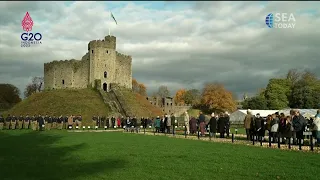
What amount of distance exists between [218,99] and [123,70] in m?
28.4

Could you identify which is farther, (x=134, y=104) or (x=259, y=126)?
(x=134, y=104)

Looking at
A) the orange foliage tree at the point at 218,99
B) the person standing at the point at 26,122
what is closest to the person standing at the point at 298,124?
the person standing at the point at 26,122

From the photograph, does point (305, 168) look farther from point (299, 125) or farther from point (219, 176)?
point (299, 125)

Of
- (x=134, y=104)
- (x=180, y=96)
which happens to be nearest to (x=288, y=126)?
(x=134, y=104)

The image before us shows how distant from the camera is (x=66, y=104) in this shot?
61.8 m

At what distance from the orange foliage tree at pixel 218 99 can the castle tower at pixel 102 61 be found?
98.8 feet

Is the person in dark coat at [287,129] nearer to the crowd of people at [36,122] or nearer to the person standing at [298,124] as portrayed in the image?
the person standing at [298,124]

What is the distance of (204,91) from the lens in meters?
98.5

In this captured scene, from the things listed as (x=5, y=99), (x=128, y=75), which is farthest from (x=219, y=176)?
(x=5, y=99)

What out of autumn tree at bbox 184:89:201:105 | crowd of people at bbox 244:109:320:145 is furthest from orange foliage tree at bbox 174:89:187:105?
crowd of people at bbox 244:109:320:145

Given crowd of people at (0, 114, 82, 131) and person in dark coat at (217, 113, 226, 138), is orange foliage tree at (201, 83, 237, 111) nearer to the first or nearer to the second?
crowd of people at (0, 114, 82, 131)

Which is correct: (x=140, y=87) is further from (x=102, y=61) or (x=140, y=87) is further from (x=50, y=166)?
(x=50, y=166)

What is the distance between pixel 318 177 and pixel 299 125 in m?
10.0

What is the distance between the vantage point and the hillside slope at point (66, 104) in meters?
59.4
